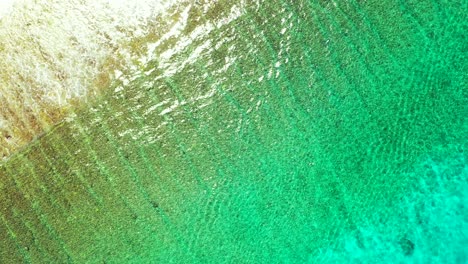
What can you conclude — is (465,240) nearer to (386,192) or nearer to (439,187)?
(439,187)

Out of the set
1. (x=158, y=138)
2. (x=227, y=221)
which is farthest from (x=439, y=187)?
(x=158, y=138)

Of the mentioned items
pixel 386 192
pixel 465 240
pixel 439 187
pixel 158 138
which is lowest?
pixel 465 240

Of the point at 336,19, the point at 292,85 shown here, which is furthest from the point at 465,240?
the point at 336,19

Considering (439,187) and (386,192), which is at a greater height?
(386,192)

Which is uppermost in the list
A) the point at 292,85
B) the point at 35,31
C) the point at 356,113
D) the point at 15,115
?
the point at 35,31

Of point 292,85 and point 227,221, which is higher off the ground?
point 292,85

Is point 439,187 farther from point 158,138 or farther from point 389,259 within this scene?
point 158,138
